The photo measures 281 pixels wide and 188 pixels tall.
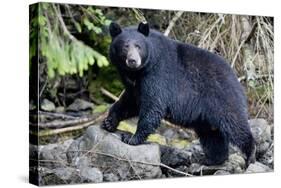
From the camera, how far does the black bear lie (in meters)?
6.66

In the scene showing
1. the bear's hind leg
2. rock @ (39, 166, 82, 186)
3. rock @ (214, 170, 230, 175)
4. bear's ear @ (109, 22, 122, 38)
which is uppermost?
bear's ear @ (109, 22, 122, 38)

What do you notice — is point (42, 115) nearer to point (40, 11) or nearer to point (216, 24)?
point (40, 11)

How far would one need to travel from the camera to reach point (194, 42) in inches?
282

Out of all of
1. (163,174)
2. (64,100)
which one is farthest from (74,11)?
(163,174)

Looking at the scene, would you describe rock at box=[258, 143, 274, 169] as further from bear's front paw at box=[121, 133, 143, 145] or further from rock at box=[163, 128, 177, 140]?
bear's front paw at box=[121, 133, 143, 145]

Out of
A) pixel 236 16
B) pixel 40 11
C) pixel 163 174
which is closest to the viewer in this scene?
pixel 40 11

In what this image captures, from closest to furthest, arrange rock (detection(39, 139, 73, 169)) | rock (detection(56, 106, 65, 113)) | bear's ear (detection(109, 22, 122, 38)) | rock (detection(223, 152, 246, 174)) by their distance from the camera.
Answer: rock (detection(39, 139, 73, 169)) → rock (detection(56, 106, 65, 113)) → bear's ear (detection(109, 22, 122, 38)) → rock (detection(223, 152, 246, 174))

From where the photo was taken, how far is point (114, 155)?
21.8 feet

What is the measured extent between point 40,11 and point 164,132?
1915mm

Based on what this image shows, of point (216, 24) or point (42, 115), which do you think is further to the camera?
point (216, 24)

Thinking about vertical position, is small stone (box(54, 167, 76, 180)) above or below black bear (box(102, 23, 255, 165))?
below

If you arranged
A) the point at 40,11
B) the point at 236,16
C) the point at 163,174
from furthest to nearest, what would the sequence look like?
the point at 236,16 < the point at 163,174 < the point at 40,11

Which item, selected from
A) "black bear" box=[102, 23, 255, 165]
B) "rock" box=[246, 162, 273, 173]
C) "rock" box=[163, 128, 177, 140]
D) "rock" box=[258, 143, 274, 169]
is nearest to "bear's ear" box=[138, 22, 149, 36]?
"black bear" box=[102, 23, 255, 165]

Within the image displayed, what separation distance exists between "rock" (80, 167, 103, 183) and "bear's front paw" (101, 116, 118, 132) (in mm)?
479
